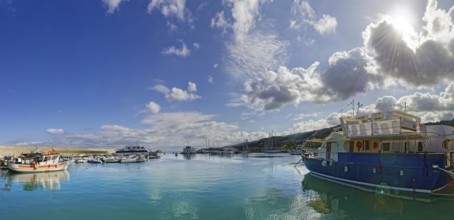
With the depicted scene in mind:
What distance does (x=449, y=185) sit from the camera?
29484 millimetres

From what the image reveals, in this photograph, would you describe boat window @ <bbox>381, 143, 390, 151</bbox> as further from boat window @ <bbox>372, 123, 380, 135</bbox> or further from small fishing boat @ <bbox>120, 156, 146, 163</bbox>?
small fishing boat @ <bbox>120, 156, 146, 163</bbox>

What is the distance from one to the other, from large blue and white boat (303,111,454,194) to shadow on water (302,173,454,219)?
0.95 metres

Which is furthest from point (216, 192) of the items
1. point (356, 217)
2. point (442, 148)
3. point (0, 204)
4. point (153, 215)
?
point (442, 148)

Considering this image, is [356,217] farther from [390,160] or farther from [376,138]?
[376,138]

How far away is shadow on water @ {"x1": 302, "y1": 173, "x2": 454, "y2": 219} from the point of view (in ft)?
81.9

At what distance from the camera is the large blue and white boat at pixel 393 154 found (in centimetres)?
2906

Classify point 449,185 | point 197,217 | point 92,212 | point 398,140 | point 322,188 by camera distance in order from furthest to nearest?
point 322,188
point 398,140
point 449,185
point 92,212
point 197,217

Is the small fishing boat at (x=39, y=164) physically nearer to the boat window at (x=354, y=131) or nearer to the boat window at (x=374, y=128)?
the boat window at (x=354, y=131)

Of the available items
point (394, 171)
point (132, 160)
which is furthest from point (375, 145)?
point (132, 160)

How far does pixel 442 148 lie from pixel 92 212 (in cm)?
3529

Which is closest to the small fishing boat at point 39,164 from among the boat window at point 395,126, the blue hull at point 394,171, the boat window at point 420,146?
the blue hull at point 394,171

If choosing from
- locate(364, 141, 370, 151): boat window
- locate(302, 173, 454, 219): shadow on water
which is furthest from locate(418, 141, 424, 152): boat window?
locate(364, 141, 370, 151): boat window

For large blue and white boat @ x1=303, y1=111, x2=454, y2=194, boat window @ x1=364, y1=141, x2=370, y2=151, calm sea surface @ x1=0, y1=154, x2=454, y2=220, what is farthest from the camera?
boat window @ x1=364, y1=141, x2=370, y2=151

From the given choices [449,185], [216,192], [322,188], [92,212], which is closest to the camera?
[92,212]
